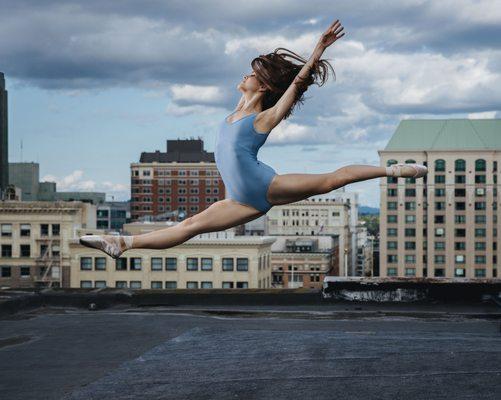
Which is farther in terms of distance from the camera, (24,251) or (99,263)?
(24,251)

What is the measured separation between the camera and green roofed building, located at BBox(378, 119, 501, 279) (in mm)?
136125

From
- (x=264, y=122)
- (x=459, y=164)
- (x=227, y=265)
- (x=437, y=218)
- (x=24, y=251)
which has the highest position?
(x=459, y=164)

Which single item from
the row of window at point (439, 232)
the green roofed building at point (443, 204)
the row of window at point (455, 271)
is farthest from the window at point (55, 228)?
the row of window at point (439, 232)

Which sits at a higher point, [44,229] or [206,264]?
[44,229]

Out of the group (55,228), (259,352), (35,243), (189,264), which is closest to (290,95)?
(259,352)

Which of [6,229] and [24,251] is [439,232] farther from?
[6,229]

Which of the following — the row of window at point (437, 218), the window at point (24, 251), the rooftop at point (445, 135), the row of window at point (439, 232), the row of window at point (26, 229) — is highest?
the rooftop at point (445, 135)

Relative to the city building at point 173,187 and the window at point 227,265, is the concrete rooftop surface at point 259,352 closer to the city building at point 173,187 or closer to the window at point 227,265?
the window at point 227,265

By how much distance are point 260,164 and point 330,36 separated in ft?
4.22

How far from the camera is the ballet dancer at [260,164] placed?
8352 millimetres

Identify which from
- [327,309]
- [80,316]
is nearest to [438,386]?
[327,309]

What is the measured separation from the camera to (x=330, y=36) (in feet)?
27.1

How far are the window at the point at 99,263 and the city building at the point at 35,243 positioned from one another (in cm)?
418

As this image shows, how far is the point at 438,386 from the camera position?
527 inches
